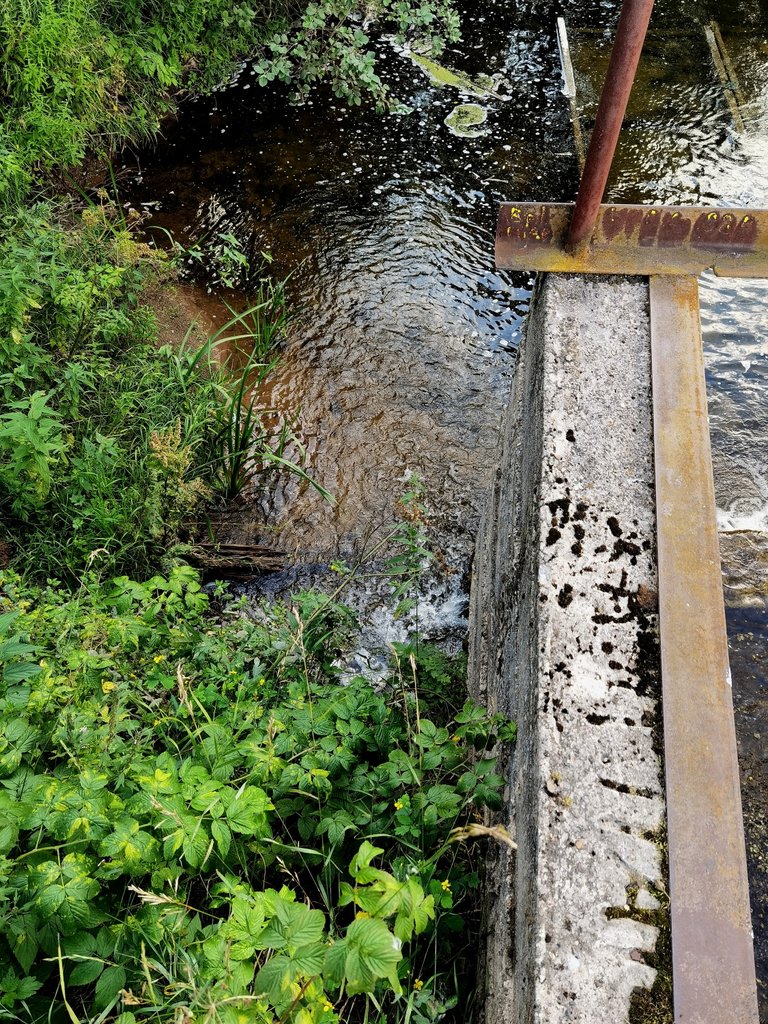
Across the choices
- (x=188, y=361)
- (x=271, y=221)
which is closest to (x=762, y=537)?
(x=188, y=361)

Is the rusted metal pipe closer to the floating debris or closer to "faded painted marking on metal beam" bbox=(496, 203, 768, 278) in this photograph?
"faded painted marking on metal beam" bbox=(496, 203, 768, 278)

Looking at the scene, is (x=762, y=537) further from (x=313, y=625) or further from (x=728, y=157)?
(x=728, y=157)

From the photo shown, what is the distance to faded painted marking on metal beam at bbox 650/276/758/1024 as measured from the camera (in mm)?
1290

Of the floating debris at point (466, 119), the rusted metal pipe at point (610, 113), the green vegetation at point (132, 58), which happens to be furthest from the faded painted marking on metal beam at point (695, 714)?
the floating debris at point (466, 119)

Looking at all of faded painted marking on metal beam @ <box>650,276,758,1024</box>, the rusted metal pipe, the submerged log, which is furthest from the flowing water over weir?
the rusted metal pipe

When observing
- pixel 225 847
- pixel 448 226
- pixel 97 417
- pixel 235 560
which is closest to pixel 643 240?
pixel 225 847

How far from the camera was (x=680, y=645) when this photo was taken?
1.62 meters

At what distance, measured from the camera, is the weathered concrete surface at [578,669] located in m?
1.34

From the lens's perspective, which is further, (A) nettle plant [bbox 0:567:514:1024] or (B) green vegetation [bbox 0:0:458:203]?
(B) green vegetation [bbox 0:0:458:203]

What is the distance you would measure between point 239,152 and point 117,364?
2.92m

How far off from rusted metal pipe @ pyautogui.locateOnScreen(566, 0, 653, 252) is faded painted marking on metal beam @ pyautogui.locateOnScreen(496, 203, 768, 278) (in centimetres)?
6

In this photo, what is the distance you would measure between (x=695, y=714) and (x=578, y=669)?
261 millimetres

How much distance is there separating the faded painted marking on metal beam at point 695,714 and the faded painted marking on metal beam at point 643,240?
0.65 feet

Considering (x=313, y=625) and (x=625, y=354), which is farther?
(x=313, y=625)
